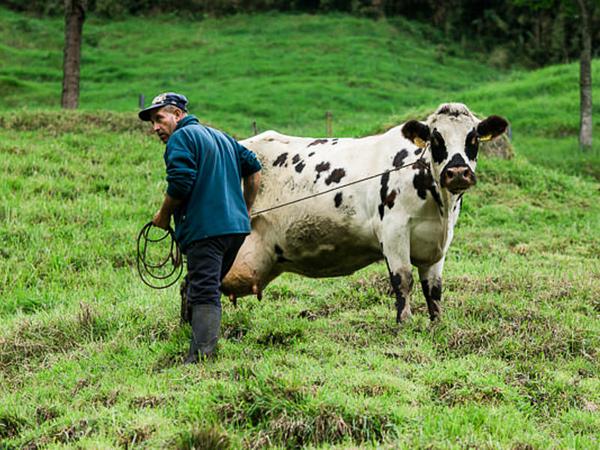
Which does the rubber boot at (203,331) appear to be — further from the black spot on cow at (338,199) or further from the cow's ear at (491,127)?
the cow's ear at (491,127)

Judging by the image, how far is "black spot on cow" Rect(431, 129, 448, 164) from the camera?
6.46 metres

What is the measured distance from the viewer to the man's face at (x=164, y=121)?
6.17m

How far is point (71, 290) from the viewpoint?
28.4ft

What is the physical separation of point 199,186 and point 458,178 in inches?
78.1

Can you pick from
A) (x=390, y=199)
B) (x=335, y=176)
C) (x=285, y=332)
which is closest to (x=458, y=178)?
(x=390, y=199)

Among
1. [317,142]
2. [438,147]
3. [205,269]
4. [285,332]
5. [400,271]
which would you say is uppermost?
[438,147]

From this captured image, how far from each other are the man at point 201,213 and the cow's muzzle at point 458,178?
1600 millimetres

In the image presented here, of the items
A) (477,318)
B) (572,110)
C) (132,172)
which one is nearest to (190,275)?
(477,318)

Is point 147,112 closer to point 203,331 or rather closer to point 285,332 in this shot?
point 203,331

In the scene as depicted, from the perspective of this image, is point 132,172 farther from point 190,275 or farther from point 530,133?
point 530,133

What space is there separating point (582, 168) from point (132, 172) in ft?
35.5

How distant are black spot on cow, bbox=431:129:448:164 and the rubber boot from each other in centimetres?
222

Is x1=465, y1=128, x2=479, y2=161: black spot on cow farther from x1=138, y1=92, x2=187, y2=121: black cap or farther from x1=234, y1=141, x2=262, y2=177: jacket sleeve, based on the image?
x1=138, y1=92, x2=187, y2=121: black cap

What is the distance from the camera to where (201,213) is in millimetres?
5898
